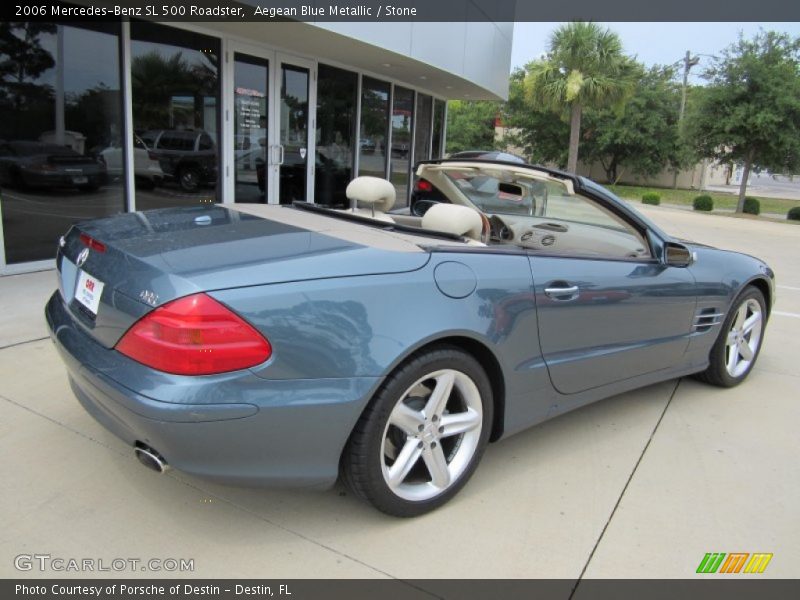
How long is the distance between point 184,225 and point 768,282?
394cm

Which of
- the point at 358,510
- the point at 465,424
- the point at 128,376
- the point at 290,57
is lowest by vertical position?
the point at 358,510

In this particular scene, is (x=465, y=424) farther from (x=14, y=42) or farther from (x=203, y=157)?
(x=203, y=157)

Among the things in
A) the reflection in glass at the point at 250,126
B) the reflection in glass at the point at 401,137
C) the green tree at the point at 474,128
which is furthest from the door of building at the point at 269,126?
the green tree at the point at 474,128

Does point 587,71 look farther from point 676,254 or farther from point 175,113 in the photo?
point 676,254

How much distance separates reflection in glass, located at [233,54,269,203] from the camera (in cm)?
830

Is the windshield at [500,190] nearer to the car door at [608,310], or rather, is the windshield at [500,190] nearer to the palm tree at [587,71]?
the car door at [608,310]

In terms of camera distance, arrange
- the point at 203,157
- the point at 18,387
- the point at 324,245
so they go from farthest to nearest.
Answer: the point at 203,157
the point at 18,387
the point at 324,245

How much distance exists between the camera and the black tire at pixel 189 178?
7.65 m

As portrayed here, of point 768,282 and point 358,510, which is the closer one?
point 358,510

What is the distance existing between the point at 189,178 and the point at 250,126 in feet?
4.27

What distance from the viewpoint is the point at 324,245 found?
2.38 meters

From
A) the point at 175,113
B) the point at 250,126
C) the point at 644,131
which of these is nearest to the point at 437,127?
the point at 250,126

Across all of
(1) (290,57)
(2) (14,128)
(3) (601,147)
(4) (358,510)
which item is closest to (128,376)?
(4) (358,510)

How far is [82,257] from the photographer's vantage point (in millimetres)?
2512
